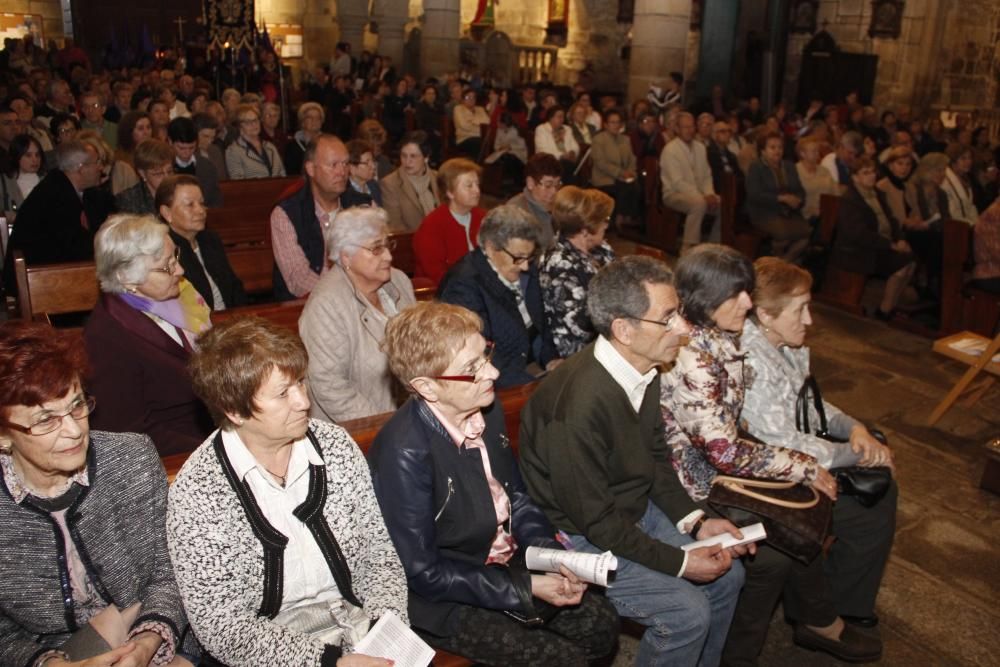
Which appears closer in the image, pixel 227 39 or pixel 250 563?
pixel 250 563

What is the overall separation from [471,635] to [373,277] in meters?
1.56

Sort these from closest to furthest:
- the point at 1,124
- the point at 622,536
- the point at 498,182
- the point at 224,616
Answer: the point at 224,616, the point at 622,536, the point at 1,124, the point at 498,182

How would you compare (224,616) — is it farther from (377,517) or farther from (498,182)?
(498,182)

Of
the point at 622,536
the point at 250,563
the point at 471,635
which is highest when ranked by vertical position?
the point at 250,563

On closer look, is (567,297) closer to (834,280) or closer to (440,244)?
(440,244)

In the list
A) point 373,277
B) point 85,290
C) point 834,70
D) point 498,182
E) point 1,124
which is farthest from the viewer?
point 834,70

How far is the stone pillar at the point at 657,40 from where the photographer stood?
12.7 metres

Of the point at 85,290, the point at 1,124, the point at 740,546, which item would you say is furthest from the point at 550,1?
the point at 740,546

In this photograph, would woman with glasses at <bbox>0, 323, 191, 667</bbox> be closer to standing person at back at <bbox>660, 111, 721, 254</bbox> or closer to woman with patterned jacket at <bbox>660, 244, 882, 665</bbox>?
woman with patterned jacket at <bbox>660, 244, 882, 665</bbox>

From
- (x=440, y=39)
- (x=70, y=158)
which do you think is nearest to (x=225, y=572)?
(x=70, y=158)

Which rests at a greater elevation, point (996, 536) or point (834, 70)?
point (834, 70)

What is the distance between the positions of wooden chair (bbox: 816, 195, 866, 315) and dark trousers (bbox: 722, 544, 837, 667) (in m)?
4.47

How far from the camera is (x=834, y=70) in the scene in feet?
50.5

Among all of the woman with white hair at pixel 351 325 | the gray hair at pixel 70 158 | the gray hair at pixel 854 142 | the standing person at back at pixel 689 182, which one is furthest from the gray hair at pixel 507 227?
the gray hair at pixel 854 142
